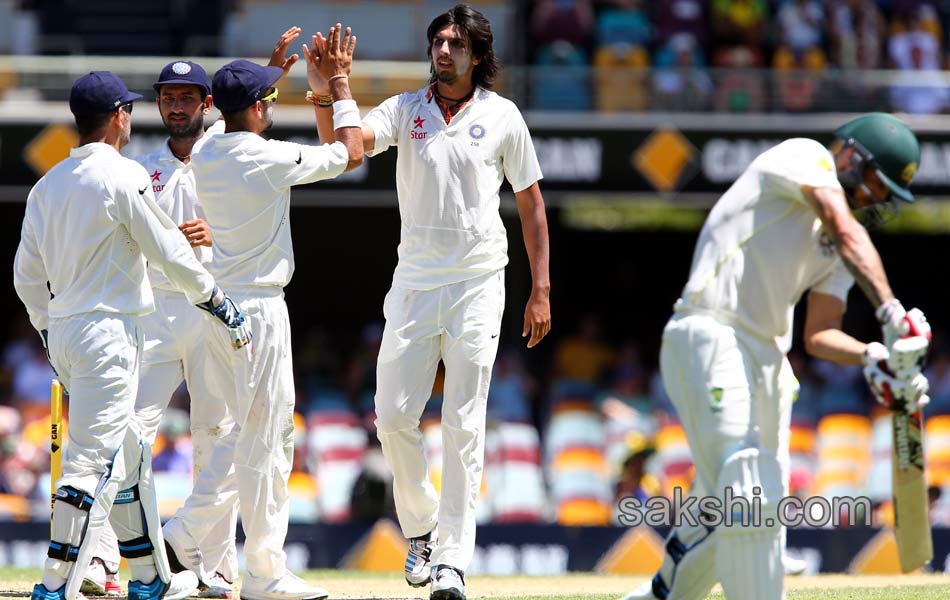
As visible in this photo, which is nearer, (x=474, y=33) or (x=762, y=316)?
(x=762, y=316)

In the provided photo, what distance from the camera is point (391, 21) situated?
1402 centimetres

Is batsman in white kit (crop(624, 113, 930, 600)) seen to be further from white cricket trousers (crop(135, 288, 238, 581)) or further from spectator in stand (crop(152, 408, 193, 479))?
spectator in stand (crop(152, 408, 193, 479))

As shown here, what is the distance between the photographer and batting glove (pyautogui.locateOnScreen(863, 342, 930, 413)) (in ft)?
15.5

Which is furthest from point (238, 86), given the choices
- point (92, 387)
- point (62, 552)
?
point (62, 552)

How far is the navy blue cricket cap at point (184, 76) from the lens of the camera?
665 centimetres

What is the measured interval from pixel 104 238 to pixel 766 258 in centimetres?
247

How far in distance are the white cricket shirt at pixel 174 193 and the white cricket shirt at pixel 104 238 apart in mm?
795

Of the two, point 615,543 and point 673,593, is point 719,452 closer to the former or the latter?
point 673,593

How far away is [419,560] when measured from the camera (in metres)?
6.53

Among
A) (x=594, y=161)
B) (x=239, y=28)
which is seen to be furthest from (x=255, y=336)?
(x=239, y=28)

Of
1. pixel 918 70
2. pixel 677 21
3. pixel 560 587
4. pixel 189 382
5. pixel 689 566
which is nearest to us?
pixel 689 566

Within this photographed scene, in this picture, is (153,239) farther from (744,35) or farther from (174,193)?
(744,35)

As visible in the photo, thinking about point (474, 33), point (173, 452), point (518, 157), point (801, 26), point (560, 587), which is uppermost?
point (801, 26)

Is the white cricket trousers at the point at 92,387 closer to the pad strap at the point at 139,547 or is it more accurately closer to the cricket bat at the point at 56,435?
the pad strap at the point at 139,547
